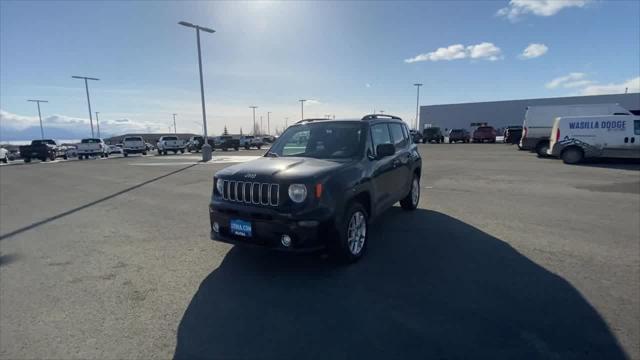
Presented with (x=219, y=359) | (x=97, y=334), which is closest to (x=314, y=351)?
(x=219, y=359)

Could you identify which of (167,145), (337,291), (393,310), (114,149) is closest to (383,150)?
(337,291)

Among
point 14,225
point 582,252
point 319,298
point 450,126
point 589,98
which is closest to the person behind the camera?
point 319,298

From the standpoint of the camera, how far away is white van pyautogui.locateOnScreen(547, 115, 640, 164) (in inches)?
547

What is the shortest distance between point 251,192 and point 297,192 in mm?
597

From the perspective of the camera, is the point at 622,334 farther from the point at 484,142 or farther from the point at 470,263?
the point at 484,142

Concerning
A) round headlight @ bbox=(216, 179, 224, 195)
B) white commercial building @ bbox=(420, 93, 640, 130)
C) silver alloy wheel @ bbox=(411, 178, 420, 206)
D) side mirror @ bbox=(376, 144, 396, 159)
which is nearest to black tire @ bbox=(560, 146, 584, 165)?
silver alloy wheel @ bbox=(411, 178, 420, 206)

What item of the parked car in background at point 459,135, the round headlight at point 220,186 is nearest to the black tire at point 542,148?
the round headlight at point 220,186

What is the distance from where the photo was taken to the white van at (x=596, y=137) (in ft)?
45.6

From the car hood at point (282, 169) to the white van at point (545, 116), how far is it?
19873 millimetres

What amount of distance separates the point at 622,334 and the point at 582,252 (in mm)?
2196

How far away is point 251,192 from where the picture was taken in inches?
158

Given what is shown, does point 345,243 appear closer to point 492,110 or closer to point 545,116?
point 545,116

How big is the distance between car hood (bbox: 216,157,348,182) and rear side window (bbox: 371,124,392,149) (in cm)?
96

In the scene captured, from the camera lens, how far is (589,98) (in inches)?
2060
